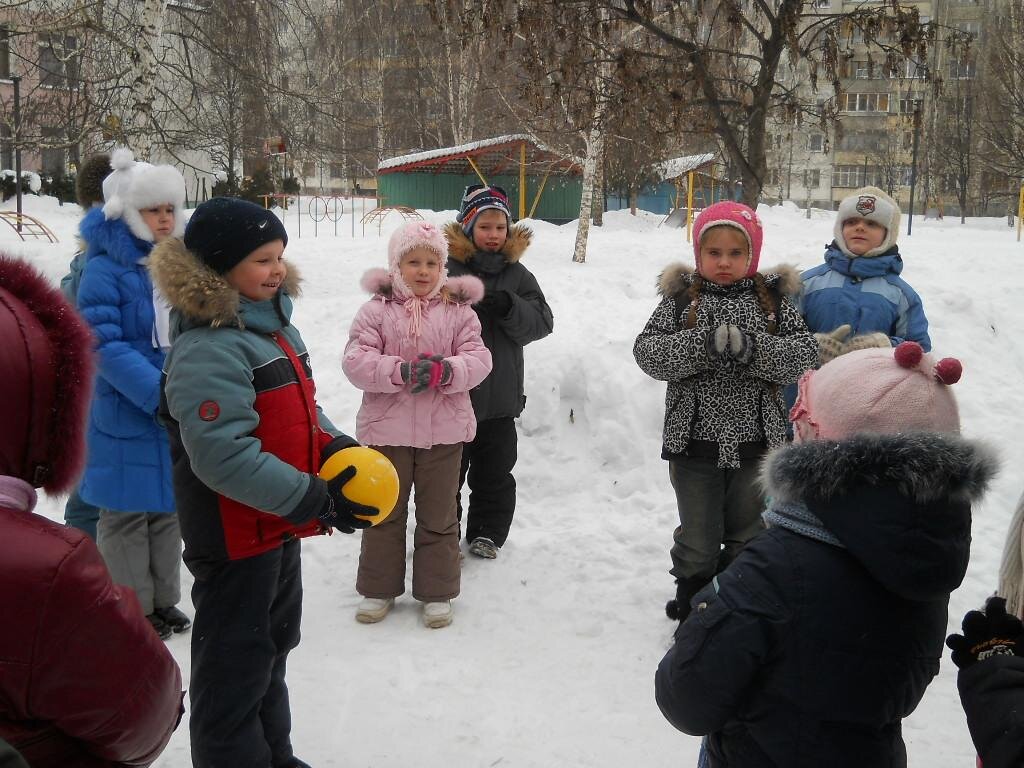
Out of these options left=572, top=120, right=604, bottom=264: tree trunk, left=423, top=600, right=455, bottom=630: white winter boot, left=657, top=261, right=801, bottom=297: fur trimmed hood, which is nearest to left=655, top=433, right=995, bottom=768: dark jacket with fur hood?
left=657, top=261, right=801, bottom=297: fur trimmed hood

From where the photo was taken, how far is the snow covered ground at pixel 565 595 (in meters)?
3.23

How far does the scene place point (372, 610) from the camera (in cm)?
418

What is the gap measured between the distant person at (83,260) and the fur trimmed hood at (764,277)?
2.62 m

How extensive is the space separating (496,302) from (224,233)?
215 centimetres

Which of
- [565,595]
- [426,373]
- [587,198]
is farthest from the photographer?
[587,198]

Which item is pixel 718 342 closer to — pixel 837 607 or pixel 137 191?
pixel 837 607

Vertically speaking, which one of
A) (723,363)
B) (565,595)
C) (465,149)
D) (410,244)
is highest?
(465,149)

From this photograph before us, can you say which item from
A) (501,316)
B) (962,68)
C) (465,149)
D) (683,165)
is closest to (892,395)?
(501,316)

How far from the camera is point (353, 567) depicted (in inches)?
190

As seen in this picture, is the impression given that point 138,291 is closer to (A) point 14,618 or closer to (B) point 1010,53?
(A) point 14,618

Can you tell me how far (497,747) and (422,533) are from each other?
4.37 ft

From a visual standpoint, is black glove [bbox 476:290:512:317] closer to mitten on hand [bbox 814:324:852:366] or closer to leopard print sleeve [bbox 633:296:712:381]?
leopard print sleeve [bbox 633:296:712:381]

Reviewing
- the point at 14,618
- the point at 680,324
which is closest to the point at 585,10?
the point at 680,324

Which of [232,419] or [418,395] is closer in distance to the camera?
[232,419]
